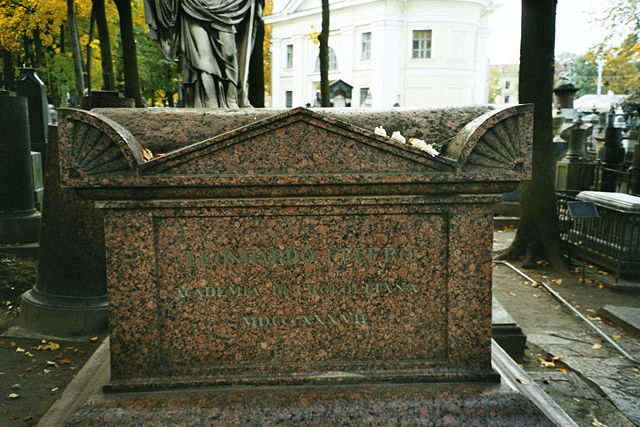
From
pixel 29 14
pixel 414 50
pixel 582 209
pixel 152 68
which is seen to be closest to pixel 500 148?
pixel 582 209

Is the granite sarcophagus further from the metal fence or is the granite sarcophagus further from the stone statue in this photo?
the metal fence

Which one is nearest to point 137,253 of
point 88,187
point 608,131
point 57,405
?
point 88,187

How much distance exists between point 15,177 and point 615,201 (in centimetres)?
879

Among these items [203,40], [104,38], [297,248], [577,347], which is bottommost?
[577,347]

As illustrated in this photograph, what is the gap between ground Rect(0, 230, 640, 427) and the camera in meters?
4.06

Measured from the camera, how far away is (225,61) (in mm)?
6496

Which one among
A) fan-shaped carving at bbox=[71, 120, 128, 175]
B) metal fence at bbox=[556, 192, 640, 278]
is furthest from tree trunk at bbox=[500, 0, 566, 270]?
fan-shaped carving at bbox=[71, 120, 128, 175]

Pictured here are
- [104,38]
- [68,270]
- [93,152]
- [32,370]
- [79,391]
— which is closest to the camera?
[93,152]

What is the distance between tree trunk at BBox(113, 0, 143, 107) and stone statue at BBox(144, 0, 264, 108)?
7.60 m

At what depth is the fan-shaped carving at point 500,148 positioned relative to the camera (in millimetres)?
2977

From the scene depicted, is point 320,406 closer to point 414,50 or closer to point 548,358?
point 548,358

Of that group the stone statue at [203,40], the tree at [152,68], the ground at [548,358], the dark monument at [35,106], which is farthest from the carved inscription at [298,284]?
the tree at [152,68]

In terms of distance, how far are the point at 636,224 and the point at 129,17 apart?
12.3 metres

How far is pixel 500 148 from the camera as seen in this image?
9.80 ft
